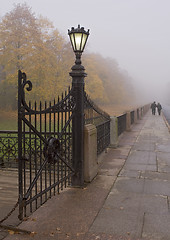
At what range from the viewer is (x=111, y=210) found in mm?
4645

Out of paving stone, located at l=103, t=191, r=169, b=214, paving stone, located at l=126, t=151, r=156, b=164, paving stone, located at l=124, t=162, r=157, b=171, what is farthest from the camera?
paving stone, located at l=126, t=151, r=156, b=164

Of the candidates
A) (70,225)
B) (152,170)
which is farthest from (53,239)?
(152,170)

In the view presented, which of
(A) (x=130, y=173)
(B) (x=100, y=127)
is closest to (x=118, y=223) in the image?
(A) (x=130, y=173)

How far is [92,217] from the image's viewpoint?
4355 millimetres

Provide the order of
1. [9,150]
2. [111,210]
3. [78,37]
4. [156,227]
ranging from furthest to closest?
[9,150], [78,37], [111,210], [156,227]

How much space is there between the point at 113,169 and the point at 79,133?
7.12 ft

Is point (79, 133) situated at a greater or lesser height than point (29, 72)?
lesser

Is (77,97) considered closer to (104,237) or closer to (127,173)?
(127,173)

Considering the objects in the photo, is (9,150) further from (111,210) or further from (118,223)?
(118,223)

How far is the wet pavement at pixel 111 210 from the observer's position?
3838 millimetres

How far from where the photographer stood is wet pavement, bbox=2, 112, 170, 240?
384cm

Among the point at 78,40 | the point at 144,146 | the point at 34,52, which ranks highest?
the point at 34,52

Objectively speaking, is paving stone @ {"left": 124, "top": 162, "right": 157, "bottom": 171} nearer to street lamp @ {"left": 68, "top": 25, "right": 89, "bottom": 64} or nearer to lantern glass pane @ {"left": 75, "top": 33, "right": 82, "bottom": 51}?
street lamp @ {"left": 68, "top": 25, "right": 89, "bottom": 64}

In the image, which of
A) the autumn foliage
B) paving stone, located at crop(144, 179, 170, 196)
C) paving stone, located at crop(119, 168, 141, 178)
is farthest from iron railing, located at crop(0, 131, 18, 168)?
the autumn foliage
